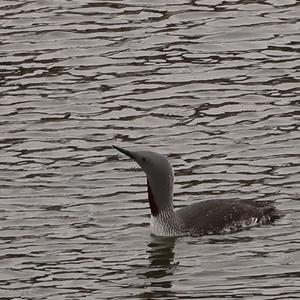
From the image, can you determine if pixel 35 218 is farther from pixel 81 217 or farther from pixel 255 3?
pixel 255 3

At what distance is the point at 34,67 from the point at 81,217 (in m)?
5.71

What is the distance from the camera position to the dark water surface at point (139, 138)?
62.4 feet

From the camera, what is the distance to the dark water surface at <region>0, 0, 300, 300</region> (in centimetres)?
1903

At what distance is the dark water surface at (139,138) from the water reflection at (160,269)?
2cm

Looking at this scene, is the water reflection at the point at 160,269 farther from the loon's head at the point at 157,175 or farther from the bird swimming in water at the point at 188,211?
the loon's head at the point at 157,175

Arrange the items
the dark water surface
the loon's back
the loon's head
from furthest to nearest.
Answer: the loon's head → the loon's back → the dark water surface

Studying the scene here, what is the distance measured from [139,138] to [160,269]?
13.7ft

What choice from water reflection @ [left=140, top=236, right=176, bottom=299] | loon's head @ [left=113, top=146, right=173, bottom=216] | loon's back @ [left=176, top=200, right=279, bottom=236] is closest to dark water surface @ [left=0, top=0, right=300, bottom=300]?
water reflection @ [left=140, top=236, right=176, bottom=299]

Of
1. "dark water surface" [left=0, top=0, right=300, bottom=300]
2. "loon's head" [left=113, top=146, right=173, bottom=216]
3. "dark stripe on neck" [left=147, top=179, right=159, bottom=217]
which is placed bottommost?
"dark water surface" [left=0, top=0, right=300, bottom=300]

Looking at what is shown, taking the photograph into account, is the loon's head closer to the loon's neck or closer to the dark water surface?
the loon's neck

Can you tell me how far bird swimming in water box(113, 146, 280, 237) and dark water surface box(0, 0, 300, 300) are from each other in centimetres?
16

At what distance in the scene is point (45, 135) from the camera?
2350 centimetres

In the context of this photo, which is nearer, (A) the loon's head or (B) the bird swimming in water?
(B) the bird swimming in water

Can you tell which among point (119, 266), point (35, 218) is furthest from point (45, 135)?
point (119, 266)
